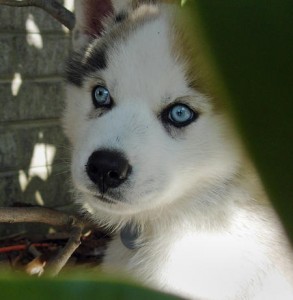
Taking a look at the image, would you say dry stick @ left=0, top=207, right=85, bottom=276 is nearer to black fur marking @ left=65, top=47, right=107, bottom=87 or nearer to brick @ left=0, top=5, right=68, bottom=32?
black fur marking @ left=65, top=47, right=107, bottom=87

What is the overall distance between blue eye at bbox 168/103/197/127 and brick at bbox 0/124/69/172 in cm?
175

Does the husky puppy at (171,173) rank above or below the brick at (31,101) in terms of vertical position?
below

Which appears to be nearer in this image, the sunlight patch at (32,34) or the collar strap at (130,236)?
the collar strap at (130,236)

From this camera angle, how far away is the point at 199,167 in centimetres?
162

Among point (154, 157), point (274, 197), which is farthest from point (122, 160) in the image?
point (274, 197)

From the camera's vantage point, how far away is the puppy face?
148cm

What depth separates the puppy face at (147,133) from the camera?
148 centimetres

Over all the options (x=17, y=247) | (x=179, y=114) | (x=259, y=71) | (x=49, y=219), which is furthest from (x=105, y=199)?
(x=17, y=247)

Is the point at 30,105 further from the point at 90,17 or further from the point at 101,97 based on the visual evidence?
the point at 101,97

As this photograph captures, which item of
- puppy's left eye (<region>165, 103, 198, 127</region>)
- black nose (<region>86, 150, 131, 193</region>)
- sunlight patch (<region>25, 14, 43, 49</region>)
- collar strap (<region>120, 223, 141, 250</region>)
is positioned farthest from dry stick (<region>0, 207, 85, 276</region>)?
sunlight patch (<region>25, 14, 43, 49</region>)

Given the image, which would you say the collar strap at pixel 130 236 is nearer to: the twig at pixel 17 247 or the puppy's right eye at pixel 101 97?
the puppy's right eye at pixel 101 97

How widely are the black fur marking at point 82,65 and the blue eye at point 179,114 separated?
0.84ft

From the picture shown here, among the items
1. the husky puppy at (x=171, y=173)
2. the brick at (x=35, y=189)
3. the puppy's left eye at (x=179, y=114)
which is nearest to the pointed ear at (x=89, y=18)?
the husky puppy at (x=171, y=173)

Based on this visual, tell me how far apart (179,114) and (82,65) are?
0.41 metres
